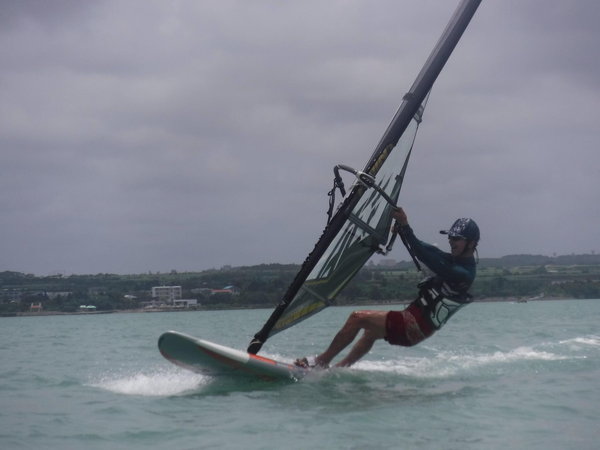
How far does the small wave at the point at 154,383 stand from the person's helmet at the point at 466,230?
8.67ft

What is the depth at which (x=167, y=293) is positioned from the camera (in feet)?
197

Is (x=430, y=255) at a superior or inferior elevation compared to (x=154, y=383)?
superior

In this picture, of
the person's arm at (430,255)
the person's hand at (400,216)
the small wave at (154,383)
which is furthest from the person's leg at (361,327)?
the small wave at (154,383)

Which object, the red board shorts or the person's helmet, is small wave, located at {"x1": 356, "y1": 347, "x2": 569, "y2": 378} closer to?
the red board shorts

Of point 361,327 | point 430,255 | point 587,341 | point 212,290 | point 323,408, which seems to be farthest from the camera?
point 212,290

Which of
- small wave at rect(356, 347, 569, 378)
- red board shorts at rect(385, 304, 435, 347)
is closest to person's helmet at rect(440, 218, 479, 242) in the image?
red board shorts at rect(385, 304, 435, 347)

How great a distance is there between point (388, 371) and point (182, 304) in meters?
49.8

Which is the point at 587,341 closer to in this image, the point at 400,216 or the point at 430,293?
the point at 430,293

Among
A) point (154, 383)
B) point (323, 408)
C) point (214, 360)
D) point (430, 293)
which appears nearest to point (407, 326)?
point (430, 293)

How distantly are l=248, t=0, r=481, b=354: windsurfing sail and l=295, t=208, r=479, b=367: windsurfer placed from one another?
602mm

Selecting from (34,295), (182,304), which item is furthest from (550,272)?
(34,295)

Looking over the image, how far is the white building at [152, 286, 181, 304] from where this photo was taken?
5856 cm

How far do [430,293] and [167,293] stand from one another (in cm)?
5414

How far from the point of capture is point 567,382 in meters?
7.63
